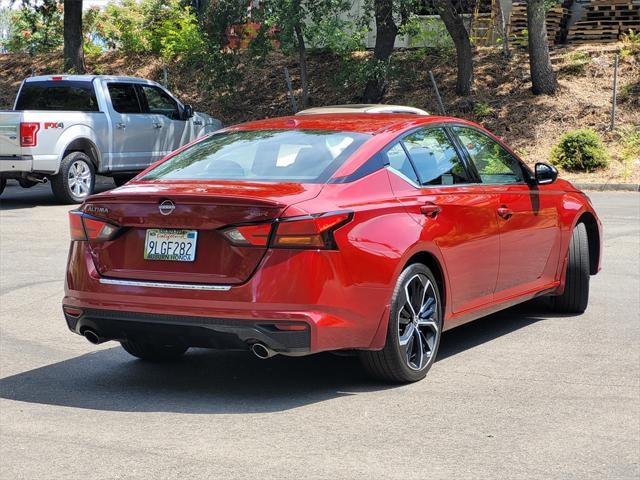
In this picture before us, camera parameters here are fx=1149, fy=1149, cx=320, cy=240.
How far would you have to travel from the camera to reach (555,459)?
528cm

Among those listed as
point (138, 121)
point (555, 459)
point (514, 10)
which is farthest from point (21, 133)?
point (514, 10)

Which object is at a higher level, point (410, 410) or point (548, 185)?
point (548, 185)

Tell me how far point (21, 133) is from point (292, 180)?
Result: 39.1 feet

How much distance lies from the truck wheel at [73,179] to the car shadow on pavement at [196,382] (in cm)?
1071

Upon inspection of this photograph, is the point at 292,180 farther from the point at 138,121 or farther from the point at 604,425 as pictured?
the point at 138,121

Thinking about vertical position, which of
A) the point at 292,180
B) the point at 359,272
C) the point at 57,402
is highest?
the point at 292,180

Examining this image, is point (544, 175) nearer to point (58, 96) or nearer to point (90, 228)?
point (90, 228)

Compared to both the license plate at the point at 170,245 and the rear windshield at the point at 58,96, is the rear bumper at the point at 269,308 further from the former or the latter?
the rear windshield at the point at 58,96

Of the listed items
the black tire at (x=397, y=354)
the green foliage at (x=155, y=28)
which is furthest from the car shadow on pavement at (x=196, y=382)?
the green foliage at (x=155, y=28)

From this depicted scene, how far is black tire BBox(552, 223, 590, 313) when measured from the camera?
29.3 ft

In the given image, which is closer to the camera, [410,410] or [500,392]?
[410,410]

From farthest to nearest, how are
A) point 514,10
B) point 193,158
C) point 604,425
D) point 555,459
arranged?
point 514,10
point 193,158
point 604,425
point 555,459

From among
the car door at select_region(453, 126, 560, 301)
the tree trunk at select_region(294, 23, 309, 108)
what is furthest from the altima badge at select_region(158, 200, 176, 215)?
the tree trunk at select_region(294, 23, 309, 108)

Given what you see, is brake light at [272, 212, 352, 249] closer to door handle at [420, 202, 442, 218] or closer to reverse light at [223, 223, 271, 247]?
reverse light at [223, 223, 271, 247]
